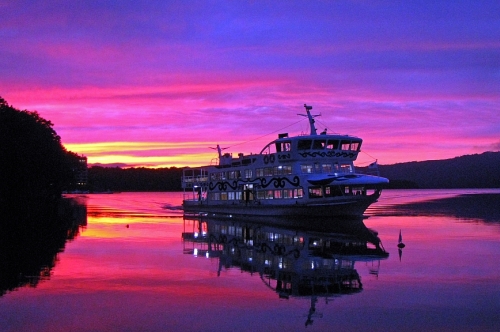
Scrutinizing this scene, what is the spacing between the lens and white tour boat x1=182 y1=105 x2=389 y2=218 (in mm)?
51094

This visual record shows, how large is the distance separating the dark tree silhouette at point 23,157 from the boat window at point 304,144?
1158 inches

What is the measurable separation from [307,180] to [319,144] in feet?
11.5

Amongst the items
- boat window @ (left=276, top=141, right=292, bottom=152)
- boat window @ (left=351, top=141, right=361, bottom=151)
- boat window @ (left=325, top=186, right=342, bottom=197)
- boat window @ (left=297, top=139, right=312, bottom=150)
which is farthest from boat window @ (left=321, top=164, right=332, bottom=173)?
boat window @ (left=276, top=141, right=292, bottom=152)

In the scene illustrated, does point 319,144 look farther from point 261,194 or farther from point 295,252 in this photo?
point 295,252

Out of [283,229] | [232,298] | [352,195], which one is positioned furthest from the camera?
[352,195]

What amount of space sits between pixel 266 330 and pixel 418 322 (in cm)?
406

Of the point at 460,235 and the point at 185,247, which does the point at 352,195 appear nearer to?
the point at 460,235

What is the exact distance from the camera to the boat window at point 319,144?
53438mm

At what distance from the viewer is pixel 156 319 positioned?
1625 cm

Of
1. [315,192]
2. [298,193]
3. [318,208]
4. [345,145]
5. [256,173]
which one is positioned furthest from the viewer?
[256,173]

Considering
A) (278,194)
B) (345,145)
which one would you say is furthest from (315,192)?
(345,145)

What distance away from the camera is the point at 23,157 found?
63.8 meters

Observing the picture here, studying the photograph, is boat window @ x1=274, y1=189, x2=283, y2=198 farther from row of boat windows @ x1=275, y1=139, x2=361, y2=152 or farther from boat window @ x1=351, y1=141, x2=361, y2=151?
boat window @ x1=351, y1=141, x2=361, y2=151

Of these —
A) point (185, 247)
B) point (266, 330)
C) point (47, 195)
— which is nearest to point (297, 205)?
point (185, 247)
